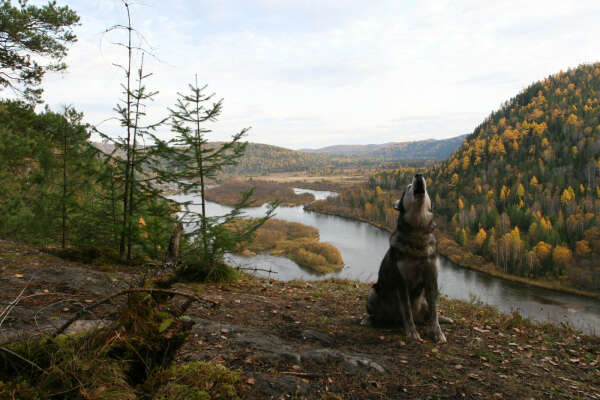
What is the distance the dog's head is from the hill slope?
184 ft

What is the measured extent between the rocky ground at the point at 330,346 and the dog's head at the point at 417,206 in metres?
1.76

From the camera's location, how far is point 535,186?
75750 mm

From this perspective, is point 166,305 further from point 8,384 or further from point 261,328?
point 261,328

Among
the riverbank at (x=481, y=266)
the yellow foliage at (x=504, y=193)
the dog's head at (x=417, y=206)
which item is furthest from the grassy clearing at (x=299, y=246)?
the yellow foliage at (x=504, y=193)

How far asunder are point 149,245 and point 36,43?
7.96 metres

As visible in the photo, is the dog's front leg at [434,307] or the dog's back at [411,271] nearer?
the dog's back at [411,271]

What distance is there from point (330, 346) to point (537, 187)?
89767 millimetres

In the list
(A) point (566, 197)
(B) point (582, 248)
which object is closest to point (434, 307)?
(B) point (582, 248)

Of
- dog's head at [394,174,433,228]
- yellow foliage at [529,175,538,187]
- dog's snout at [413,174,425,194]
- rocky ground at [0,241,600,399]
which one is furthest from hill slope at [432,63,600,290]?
dog's snout at [413,174,425,194]

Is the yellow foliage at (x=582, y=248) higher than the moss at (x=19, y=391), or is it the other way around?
the moss at (x=19, y=391)

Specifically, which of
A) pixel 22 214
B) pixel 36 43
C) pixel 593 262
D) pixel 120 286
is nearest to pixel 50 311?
pixel 120 286

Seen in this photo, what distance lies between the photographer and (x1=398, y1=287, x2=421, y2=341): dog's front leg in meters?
4.75

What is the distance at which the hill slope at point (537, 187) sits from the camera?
2005 inches

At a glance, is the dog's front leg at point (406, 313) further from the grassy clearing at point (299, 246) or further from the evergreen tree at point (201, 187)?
the grassy clearing at point (299, 246)
